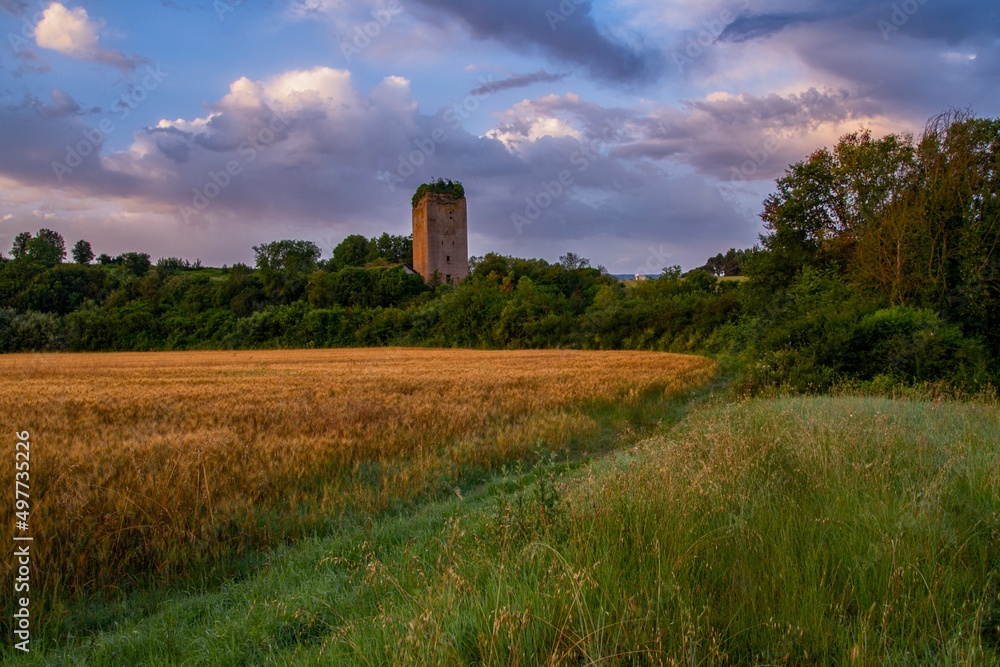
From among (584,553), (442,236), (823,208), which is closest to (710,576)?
(584,553)

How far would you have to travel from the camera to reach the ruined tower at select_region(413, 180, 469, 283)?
8706 cm

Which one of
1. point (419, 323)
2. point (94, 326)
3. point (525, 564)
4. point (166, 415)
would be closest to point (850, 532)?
point (525, 564)

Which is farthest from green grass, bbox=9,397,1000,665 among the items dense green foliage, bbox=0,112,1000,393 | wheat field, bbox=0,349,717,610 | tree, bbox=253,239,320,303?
tree, bbox=253,239,320,303

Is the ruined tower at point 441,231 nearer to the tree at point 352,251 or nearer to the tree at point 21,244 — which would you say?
the tree at point 352,251

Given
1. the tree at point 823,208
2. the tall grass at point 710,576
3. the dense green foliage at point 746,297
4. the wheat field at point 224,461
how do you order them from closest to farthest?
1. the tall grass at point 710,576
2. the wheat field at point 224,461
3. the dense green foliage at point 746,297
4. the tree at point 823,208

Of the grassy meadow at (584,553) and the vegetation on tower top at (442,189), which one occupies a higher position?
the vegetation on tower top at (442,189)

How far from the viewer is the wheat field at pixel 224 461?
190 inches

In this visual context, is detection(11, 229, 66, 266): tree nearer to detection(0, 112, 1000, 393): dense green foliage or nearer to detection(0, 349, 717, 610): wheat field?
detection(0, 112, 1000, 393): dense green foliage

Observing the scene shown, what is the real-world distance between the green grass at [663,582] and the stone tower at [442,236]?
269 ft

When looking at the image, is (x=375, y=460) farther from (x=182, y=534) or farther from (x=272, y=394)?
(x=272, y=394)

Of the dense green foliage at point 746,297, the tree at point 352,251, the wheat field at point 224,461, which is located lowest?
the wheat field at point 224,461

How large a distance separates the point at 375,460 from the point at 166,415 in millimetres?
5515

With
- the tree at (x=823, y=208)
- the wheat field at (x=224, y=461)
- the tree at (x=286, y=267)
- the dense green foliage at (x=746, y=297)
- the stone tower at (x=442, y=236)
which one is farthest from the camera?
the stone tower at (x=442, y=236)

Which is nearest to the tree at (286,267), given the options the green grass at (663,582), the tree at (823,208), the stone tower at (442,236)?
the stone tower at (442,236)
